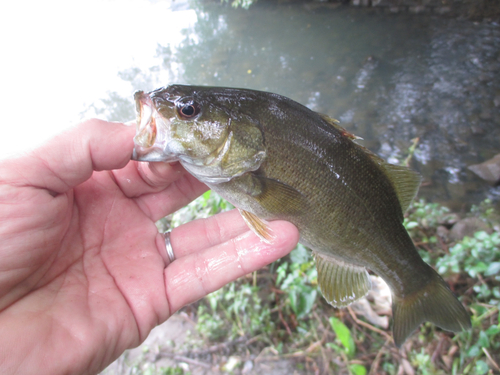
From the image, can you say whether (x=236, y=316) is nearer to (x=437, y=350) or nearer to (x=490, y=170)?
(x=437, y=350)

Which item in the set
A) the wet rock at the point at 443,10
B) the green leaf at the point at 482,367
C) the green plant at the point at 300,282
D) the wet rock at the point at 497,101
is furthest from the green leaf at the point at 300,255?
the wet rock at the point at 443,10

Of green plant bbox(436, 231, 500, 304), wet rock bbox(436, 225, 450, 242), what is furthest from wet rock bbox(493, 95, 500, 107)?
green plant bbox(436, 231, 500, 304)

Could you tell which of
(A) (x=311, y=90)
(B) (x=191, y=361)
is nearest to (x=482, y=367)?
(B) (x=191, y=361)

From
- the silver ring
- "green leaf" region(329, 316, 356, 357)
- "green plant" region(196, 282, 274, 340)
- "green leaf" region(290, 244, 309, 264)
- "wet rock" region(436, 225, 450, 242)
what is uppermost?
the silver ring

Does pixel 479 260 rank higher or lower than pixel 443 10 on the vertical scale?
lower

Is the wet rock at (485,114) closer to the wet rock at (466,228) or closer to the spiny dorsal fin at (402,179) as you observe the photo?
the wet rock at (466,228)

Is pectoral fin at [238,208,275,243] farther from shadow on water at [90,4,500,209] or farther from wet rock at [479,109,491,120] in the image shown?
wet rock at [479,109,491,120]

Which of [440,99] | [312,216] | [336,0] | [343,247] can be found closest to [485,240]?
[343,247]

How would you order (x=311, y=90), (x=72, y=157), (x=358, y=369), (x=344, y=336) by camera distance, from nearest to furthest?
(x=72, y=157), (x=358, y=369), (x=344, y=336), (x=311, y=90)
